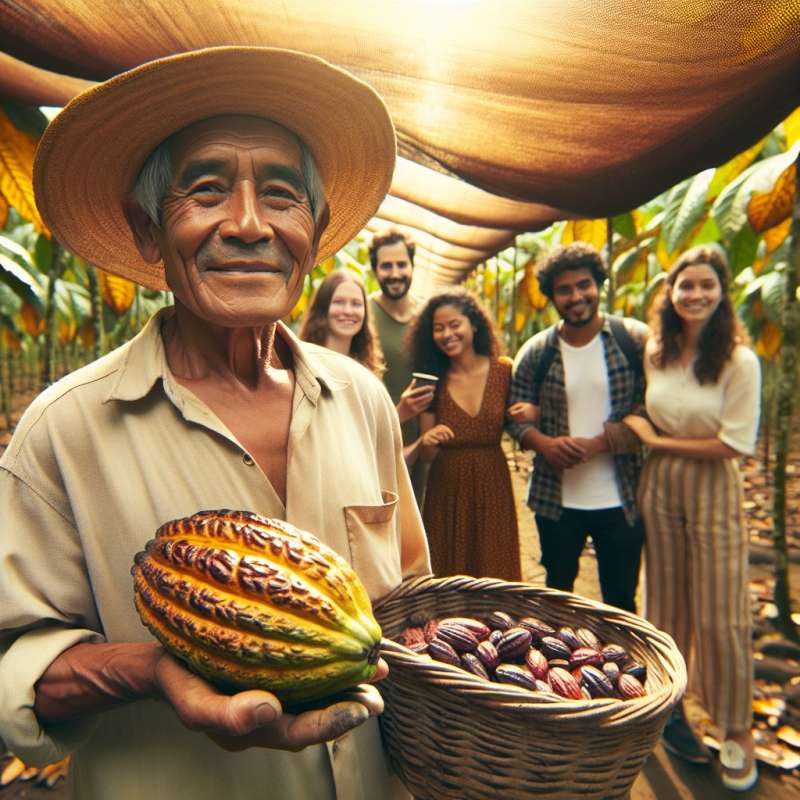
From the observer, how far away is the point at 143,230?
3.82 feet

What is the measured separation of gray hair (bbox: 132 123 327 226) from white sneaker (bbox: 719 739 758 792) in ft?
8.70

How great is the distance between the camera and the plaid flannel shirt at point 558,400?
2.85 m

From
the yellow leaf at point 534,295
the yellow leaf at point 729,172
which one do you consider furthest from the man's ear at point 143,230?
the yellow leaf at point 534,295

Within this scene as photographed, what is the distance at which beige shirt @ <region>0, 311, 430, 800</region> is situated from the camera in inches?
36.4

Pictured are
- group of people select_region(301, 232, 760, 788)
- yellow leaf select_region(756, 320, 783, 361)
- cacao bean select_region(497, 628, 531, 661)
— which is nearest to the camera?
cacao bean select_region(497, 628, 531, 661)

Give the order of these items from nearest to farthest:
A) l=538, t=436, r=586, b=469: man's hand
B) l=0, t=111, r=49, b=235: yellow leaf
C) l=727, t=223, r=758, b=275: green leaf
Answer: l=0, t=111, r=49, b=235: yellow leaf
l=538, t=436, r=586, b=469: man's hand
l=727, t=223, r=758, b=275: green leaf

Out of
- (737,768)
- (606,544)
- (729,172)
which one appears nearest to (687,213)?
(729,172)

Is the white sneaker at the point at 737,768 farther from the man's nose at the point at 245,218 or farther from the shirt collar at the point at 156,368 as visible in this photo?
the man's nose at the point at 245,218

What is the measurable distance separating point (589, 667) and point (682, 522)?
5.61ft

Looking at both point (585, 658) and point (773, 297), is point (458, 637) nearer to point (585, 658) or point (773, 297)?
point (585, 658)

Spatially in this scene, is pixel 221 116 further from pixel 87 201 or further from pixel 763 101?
pixel 763 101

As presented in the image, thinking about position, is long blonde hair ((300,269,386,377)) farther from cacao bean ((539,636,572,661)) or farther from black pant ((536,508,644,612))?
cacao bean ((539,636,572,661))

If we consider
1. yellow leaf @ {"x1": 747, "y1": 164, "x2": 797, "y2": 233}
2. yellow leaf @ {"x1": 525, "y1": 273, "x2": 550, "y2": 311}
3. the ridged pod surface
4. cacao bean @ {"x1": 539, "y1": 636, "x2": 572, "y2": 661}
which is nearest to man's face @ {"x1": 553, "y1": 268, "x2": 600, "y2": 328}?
yellow leaf @ {"x1": 747, "y1": 164, "x2": 797, "y2": 233}

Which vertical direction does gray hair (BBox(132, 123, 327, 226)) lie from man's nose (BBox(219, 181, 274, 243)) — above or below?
above
